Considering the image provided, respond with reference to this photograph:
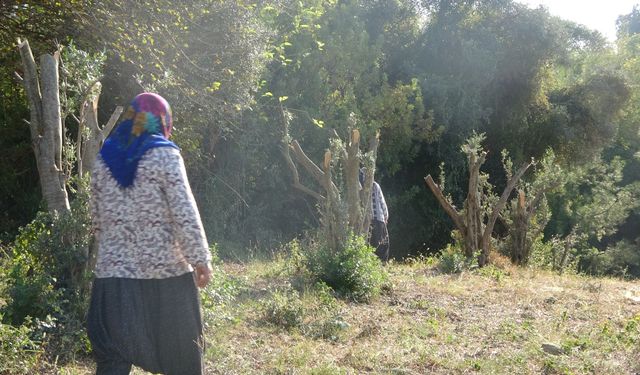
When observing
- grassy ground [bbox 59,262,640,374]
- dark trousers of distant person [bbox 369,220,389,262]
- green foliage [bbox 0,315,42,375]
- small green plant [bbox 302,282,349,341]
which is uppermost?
dark trousers of distant person [bbox 369,220,389,262]

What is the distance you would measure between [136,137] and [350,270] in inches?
164

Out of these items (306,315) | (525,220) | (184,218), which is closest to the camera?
(184,218)

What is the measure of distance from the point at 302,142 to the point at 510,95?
6721 millimetres

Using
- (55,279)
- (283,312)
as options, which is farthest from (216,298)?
(55,279)

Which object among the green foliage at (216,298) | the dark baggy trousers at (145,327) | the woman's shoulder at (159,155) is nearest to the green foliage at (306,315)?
the green foliage at (216,298)

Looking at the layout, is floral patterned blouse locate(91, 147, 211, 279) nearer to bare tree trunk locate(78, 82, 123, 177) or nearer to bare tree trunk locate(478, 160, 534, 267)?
bare tree trunk locate(78, 82, 123, 177)

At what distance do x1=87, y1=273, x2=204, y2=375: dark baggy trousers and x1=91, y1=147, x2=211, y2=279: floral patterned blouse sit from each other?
2.7 inches

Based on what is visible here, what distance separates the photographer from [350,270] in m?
7.52

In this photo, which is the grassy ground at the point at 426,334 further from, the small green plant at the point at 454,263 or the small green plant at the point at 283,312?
the small green plant at the point at 454,263

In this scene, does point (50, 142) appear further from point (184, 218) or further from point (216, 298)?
point (184, 218)

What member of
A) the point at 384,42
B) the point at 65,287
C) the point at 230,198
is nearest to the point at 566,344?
the point at 65,287

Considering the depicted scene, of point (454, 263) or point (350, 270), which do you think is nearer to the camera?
point (350, 270)

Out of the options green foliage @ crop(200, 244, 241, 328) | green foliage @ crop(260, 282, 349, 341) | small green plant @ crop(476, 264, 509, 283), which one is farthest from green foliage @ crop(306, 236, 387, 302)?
small green plant @ crop(476, 264, 509, 283)

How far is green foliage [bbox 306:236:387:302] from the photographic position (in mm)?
7480
